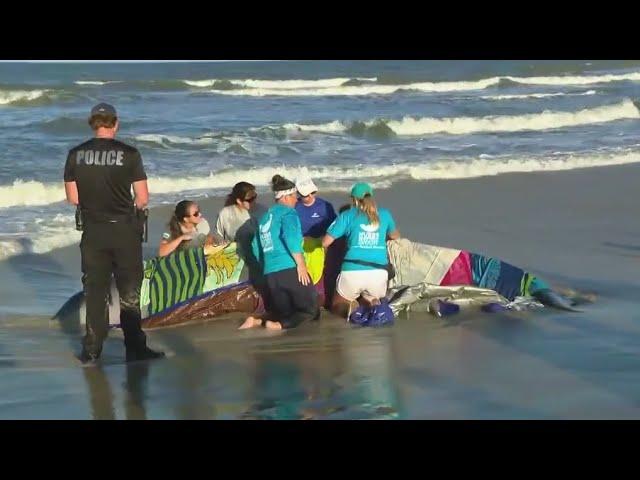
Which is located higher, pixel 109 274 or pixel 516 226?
pixel 109 274

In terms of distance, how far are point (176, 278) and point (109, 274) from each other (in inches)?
53.4

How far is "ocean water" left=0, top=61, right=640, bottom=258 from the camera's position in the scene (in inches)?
625

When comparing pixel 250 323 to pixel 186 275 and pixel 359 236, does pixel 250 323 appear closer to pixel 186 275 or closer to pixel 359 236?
pixel 186 275

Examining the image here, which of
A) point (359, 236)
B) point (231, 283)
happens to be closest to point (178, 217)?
point (231, 283)

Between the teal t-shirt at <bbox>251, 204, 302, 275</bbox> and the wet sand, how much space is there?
51 centimetres

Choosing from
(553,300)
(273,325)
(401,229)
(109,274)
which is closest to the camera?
(109,274)

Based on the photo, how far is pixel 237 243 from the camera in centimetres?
864

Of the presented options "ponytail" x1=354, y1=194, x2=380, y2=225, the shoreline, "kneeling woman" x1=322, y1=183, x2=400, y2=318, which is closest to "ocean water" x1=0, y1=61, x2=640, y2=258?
the shoreline

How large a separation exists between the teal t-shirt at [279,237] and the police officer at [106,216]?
1.34 m

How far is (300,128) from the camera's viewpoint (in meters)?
22.6

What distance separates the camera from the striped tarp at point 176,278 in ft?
27.6

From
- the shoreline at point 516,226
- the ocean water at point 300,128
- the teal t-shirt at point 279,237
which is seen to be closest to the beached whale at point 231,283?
the teal t-shirt at point 279,237

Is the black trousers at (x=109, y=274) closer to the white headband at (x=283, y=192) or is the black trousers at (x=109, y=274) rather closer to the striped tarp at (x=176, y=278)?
the striped tarp at (x=176, y=278)

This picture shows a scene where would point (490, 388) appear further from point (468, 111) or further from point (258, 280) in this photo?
point (468, 111)
